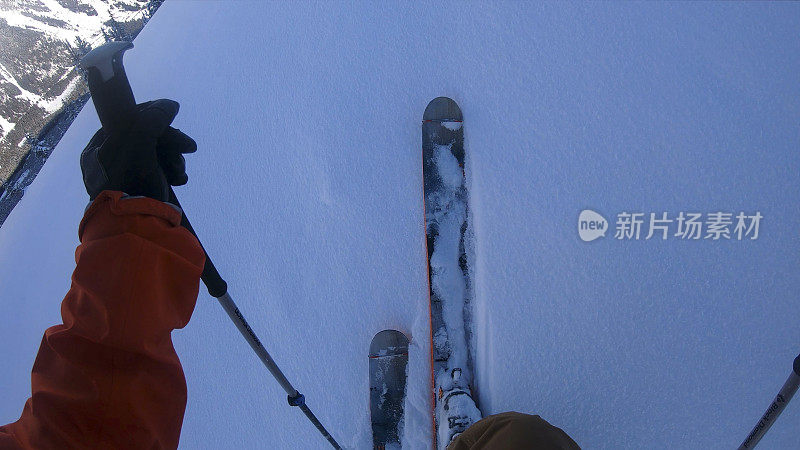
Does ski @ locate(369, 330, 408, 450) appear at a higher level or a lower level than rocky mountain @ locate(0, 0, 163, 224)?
lower

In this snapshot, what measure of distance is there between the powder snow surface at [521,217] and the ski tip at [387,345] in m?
0.09

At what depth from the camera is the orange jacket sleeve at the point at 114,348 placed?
74cm

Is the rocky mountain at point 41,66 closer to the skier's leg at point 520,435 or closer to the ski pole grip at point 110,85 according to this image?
the ski pole grip at point 110,85

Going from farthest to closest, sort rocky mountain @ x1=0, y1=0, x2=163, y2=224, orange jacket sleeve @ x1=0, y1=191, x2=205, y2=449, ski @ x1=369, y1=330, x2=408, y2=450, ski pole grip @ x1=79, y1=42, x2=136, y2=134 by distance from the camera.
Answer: rocky mountain @ x1=0, y1=0, x2=163, y2=224 < ski @ x1=369, y1=330, x2=408, y2=450 < ski pole grip @ x1=79, y1=42, x2=136, y2=134 < orange jacket sleeve @ x1=0, y1=191, x2=205, y2=449

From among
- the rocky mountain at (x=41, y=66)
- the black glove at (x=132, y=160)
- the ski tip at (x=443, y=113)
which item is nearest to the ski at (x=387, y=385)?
the ski tip at (x=443, y=113)

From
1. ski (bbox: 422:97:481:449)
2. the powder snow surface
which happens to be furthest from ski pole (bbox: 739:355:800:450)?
ski (bbox: 422:97:481:449)

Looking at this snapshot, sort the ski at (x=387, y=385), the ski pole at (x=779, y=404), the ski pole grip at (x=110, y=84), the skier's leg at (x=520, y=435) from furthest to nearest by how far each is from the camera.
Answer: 1. the ski at (x=387, y=385)
2. the ski pole at (x=779, y=404)
3. the skier's leg at (x=520, y=435)
4. the ski pole grip at (x=110, y=84)

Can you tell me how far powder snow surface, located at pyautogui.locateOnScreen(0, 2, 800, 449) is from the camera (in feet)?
6.27

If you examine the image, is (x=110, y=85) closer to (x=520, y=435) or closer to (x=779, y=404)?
(x=520, y=435)

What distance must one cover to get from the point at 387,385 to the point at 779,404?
1500 millimetres

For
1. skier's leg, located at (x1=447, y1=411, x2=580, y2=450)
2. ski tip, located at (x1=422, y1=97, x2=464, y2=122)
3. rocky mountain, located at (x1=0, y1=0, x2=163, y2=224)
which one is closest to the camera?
skier's leg, located at (x1=447, y1=411, x2=580, y2=450)

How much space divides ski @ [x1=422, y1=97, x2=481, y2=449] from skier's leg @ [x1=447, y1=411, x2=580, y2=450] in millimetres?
617

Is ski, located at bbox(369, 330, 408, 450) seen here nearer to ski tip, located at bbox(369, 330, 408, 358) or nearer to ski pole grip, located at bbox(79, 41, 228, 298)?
ski tip, located at bbox(369, 330, 408, 358)

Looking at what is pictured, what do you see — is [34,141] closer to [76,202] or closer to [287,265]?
[76,202]
